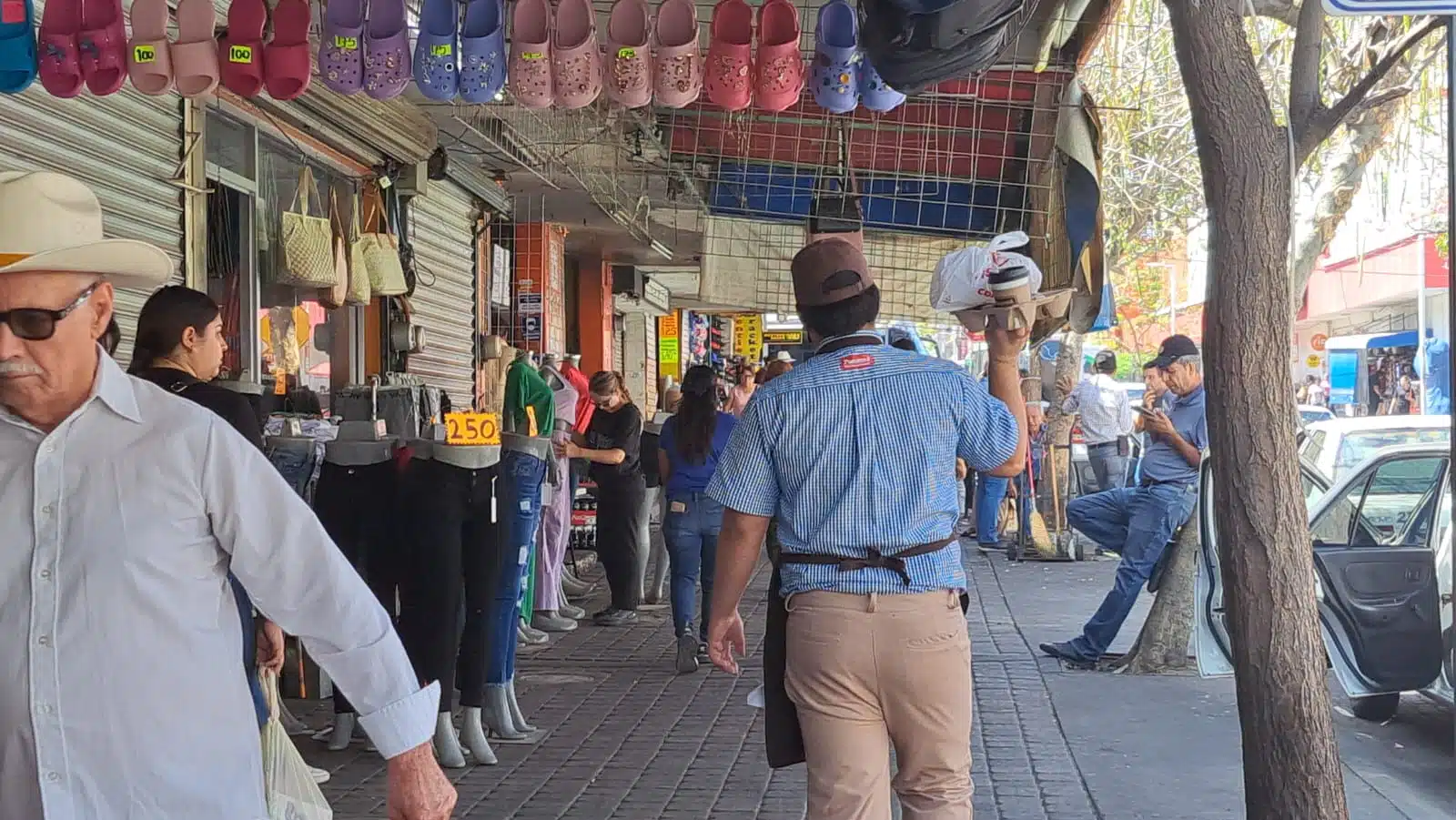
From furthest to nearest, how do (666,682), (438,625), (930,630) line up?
(666,682) < (438,625) < (930,630)

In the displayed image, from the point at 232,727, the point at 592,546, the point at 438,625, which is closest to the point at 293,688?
the point at 438,625

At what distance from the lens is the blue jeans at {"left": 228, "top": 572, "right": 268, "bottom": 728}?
8.45 feet

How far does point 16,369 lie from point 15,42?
3894 mm

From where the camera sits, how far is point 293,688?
791cm

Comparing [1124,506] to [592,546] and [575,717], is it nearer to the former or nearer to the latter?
[575,717]

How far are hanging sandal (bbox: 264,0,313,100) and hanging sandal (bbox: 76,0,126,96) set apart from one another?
0.58 m

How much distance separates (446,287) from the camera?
558 inches

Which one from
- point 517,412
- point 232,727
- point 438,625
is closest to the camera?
point 232,727

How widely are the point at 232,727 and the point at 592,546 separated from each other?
12510mm

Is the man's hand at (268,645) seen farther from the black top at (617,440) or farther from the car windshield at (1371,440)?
the black top at (617,440)

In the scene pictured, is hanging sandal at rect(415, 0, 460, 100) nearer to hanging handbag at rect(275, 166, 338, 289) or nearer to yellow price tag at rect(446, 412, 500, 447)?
yellow price tag at rect(446, 412, 500, 447)

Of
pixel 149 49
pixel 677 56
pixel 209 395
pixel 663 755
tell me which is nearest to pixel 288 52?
pixel 149 49

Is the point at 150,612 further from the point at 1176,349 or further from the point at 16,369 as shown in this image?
the point at 1176,349

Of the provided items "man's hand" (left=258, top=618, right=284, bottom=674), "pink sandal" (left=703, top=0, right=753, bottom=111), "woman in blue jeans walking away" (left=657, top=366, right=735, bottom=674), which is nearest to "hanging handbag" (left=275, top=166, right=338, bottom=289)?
"woman in blue jeans walking away" (left=657, top=366, right=735, bottom=674)
